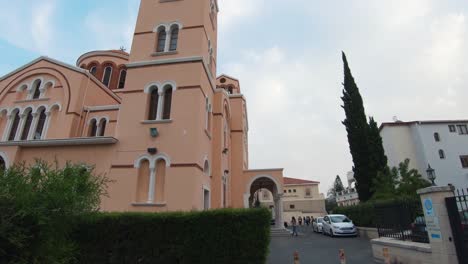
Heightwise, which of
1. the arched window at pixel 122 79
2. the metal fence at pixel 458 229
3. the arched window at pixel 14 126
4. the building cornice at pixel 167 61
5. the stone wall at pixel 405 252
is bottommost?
the stone wall at pixel 405 252

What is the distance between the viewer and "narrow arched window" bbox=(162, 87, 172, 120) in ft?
47.2

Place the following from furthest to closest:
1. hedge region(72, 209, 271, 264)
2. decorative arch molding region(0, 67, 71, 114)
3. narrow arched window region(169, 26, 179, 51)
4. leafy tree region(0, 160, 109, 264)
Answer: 1. decorative arch molding region(0, 67, 71, 114)
2. narrow arched window region(169, 26, 179, 51)
3. hedge region(72, 209, 271, 264)
4. leafy tree region(0, 160, 109, 264)

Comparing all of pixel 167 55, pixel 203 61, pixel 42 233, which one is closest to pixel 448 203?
pixel 42 233

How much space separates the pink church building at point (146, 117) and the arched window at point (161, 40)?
2.3 inches

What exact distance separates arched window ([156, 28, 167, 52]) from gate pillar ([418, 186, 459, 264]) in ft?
48.9

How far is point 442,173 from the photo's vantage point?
3294 cm

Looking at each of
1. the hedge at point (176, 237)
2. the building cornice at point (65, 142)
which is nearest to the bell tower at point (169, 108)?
the building cornice at point (65, 142)

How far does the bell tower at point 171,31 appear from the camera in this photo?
50.9 ft

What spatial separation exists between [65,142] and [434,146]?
40.1 metres

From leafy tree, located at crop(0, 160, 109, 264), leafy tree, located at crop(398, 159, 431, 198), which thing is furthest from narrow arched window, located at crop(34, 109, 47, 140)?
leafy tree, located at crop(398, 159, 431, 198)

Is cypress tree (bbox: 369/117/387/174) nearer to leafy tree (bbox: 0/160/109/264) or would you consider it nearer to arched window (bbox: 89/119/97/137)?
arched window (bbox: 89/119/97/137)

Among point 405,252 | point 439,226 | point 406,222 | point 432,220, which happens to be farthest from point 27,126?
point 439,226

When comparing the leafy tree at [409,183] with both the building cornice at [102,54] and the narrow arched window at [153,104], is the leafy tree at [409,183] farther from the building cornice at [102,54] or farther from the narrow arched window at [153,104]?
the building cornice at [102,54]

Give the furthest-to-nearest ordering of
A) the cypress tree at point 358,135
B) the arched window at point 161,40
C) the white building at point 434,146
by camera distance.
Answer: the white building at point 434,146
the cypress tree at point 358,135
the arched window at point 161,40
